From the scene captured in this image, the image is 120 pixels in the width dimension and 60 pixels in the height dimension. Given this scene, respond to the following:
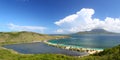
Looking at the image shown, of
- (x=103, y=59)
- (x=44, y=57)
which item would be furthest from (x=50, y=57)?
(x=103, y=59)

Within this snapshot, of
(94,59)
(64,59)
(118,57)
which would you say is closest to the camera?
(118,57)

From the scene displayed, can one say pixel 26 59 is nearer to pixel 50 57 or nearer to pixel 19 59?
pixel 19 59

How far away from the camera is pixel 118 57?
6919cm

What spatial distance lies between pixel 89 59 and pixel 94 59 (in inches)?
126

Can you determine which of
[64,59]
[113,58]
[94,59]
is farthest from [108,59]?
[64,59]

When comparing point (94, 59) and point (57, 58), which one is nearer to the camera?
point (94, 59)

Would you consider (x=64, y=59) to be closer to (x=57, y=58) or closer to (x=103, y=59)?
(x=57, y=58)

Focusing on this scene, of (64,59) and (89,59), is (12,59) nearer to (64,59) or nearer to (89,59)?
(64,59)

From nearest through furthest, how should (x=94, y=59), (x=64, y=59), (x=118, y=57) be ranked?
(x=118, y=57) → (x=94, y=59) → (x=64, y=59)

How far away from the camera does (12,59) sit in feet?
281

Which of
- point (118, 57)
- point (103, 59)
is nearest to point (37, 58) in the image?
point (103, 59)

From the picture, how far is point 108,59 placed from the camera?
7038 cm

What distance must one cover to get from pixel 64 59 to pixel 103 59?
19.4 meters

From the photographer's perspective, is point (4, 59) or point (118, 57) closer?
point (118, 57)
